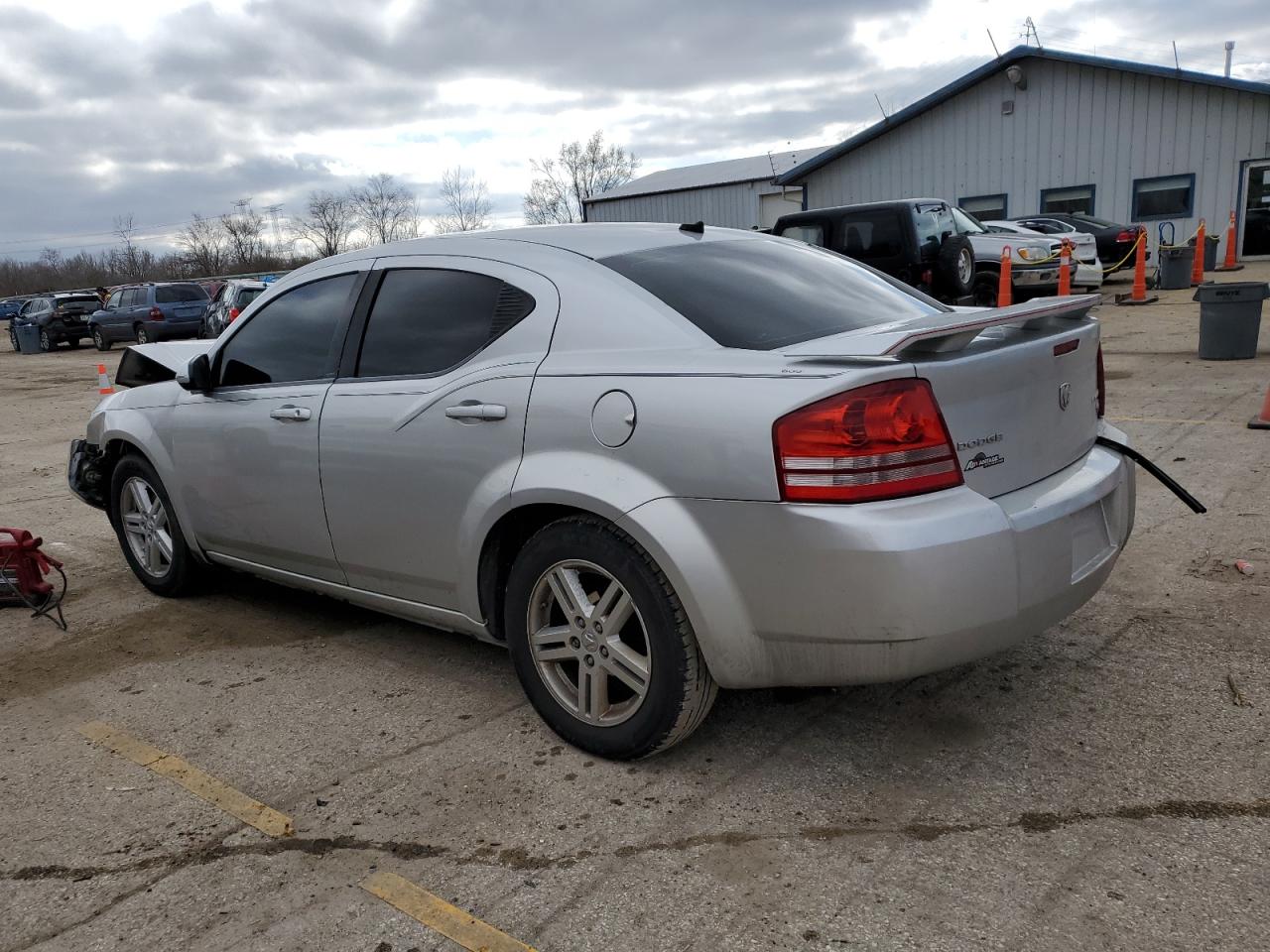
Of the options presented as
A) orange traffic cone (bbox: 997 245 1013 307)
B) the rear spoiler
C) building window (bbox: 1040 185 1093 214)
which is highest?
building window (bbox: 1040 185 1093 214)

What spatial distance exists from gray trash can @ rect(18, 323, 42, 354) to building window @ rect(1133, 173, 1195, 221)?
30961 millimetres

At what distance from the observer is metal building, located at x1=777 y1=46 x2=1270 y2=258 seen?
24.2m

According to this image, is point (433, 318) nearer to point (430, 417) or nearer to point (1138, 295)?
point (430, 417)

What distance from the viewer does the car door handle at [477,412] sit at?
10.6 feet

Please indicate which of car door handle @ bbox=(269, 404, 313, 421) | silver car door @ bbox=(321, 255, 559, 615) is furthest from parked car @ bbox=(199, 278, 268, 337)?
silver car door @ bbox=(321, 255, 559, 615)

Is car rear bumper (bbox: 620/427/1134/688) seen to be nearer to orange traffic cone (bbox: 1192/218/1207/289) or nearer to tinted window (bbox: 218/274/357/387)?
tinted window (bbox: 218/274/357/387)

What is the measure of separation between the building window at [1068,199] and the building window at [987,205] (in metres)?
0.98

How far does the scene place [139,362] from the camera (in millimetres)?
5223

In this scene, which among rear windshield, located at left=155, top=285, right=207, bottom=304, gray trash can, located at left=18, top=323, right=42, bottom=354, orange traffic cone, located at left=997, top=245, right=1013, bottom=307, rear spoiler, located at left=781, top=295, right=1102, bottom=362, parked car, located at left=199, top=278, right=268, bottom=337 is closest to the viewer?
rear spoiler, located at left=781, top=295, right=1102, bottom=362

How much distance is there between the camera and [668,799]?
295cm

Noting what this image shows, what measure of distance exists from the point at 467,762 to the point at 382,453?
43.4 inches

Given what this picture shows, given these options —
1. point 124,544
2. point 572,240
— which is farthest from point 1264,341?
point 124,544

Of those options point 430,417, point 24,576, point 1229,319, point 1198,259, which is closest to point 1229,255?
point 1198,259

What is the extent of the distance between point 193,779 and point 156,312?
26.3m
